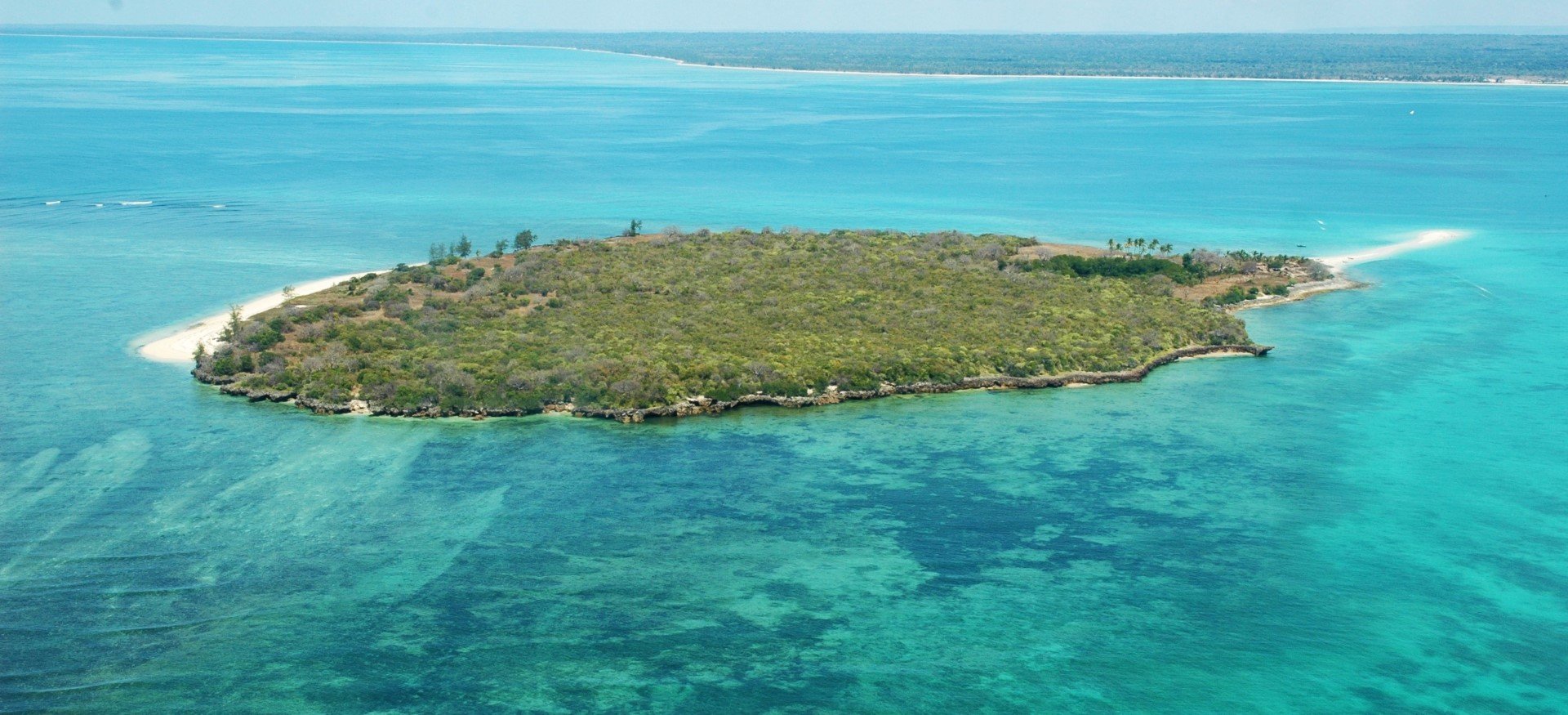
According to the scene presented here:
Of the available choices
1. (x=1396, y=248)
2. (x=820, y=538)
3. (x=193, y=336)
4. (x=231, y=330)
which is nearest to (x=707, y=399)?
(x=820, y=538)

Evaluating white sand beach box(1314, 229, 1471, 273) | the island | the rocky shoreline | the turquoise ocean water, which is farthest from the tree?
white sand beach box(1314, 229, 1471, 273)

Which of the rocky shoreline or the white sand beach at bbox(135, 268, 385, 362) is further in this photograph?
the white sand beach at bbox(135, 268, 385, 362)

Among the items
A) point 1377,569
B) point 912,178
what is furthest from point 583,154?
point 1377,569

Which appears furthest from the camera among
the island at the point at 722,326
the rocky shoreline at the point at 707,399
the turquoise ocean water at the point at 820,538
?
the island at the point at 722,326

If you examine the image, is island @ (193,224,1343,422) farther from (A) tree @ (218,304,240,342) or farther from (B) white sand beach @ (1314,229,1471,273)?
(B) white sand beach @ (1314,229,1471,273)

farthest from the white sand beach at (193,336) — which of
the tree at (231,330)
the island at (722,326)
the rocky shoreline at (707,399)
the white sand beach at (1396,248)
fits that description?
the white sand beach at (1396,248)

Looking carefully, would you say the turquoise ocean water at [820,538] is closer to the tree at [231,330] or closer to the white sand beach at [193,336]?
the white sand beach at [193,336]

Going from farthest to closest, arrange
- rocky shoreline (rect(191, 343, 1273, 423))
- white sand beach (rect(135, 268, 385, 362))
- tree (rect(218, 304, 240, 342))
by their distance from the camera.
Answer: white sand beach (rect(135, 268, 385, 362)) → tree (rect(218, 304, 240, 342)) → rocky shoreline (rect(191, 343, 1273, 423))
